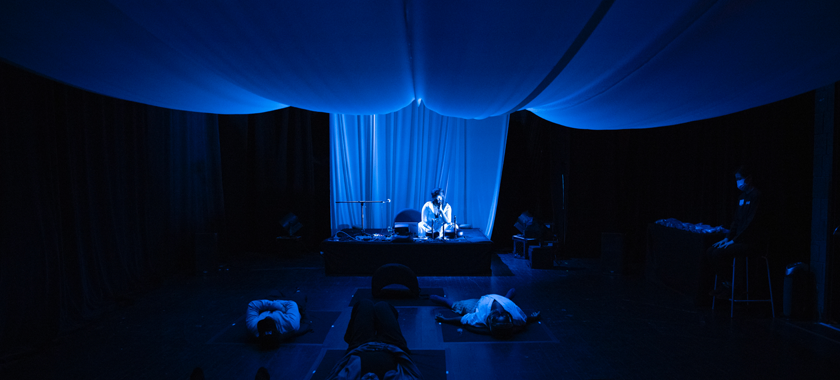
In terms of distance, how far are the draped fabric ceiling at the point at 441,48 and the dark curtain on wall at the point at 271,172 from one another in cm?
410

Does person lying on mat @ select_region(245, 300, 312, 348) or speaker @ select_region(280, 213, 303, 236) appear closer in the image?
person lying on mat @ select_region(245, 300, 312, 348)

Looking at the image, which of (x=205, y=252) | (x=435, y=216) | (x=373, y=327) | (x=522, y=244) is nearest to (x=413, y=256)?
(x=435, y=216)

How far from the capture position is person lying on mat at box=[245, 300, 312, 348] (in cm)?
347

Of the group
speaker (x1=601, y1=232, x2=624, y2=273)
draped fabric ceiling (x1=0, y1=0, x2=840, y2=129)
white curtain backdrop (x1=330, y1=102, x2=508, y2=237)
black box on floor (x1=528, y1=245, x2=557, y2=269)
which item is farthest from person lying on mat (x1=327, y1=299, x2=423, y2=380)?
white curtain backdrop (x1=330, y1=102, x2=508, y2=237)

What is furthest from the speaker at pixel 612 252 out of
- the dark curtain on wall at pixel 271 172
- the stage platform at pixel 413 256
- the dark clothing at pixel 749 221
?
the dark curtain on wall at pixel 271 172

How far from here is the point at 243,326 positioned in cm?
402

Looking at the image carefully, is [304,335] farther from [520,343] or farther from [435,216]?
[435,216]

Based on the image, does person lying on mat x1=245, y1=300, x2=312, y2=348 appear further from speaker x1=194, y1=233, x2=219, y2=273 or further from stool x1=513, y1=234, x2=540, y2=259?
stool x1=513, y1=234, x2=540, y2=259

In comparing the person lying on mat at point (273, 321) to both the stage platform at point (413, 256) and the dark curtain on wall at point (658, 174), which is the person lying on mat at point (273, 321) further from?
the dark curtain on wall at point (658, 174)

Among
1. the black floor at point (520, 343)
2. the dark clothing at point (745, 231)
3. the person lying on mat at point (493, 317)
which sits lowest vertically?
the black floor at point (520, 343)

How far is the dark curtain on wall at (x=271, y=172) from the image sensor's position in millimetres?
7844

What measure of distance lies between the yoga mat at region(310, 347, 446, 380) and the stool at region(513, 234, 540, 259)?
4227 mm

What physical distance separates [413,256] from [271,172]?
3.60 m

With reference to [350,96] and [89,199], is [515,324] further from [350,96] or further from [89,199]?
[89,199]
